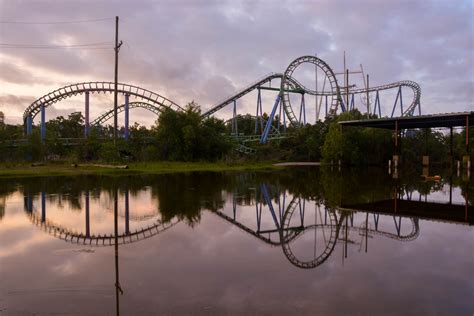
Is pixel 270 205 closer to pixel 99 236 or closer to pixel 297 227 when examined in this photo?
pixel 297 227

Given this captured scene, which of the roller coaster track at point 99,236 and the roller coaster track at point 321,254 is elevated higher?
the roller coaster track at point 321,254

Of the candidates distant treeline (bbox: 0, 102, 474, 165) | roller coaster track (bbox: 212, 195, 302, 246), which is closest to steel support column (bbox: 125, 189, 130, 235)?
roller coaster track (bbox: 212, 195, 302, 246)

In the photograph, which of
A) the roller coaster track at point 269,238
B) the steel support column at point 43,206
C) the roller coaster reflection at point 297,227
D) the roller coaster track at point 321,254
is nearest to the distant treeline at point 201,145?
the steel support column at point 43,206

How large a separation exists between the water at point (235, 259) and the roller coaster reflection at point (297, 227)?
0.10 ft

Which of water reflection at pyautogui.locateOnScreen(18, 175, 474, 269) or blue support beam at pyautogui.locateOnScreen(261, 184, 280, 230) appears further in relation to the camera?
blue support beam at pyautogui.locateOnScreen(261, 184, 280, 230)

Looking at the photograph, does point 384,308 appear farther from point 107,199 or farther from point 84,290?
point 107,199

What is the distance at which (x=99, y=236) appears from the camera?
7.16 metres

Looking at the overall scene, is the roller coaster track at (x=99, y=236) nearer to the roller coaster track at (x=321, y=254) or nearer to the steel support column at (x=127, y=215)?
the steel support column at (x=127, y=215)

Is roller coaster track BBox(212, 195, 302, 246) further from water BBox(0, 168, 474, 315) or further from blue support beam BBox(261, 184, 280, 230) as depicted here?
blue support beam BBox(261, 184, 280, 230)

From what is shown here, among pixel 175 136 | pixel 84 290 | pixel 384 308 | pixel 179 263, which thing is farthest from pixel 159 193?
pixel 175 136

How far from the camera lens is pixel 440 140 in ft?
182

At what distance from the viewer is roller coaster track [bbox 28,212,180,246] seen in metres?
6.71

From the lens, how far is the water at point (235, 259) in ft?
12.8

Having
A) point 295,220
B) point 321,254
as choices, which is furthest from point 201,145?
point 321,254
